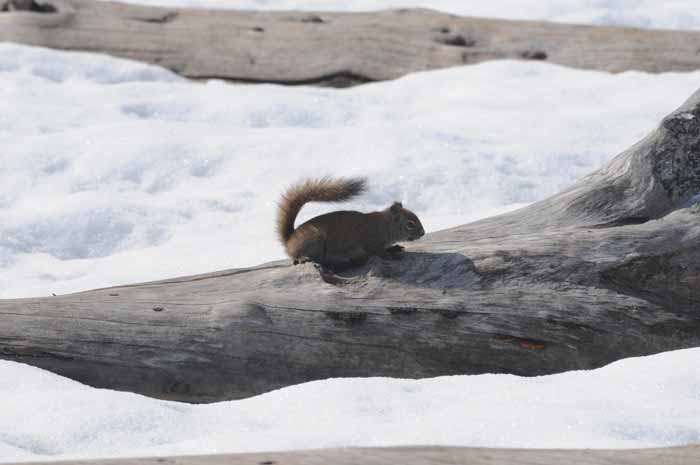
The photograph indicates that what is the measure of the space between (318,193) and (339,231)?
0.63 ft

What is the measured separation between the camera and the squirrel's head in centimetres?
500

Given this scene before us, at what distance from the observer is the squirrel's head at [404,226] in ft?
16.4

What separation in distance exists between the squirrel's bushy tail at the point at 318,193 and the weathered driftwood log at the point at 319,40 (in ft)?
14.4

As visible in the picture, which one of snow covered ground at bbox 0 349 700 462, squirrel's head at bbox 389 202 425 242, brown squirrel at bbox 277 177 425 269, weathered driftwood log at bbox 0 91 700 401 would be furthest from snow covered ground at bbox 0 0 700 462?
squirrel's head at bbox 389 202 425 242

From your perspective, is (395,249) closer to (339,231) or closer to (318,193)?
(339,231)

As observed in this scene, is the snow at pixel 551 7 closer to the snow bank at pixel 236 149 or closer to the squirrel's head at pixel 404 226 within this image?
the snow bank at pixel 236 149

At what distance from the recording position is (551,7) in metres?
10.8

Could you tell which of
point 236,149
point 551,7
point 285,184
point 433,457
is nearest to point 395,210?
point 433,457

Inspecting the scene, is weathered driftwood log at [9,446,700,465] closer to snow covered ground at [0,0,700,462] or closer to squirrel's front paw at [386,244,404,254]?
snow covered ground at [0,0,700,462]

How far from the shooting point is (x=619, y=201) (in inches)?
188

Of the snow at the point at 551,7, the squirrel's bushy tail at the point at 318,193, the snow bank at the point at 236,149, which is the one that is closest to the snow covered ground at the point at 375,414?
the squirrel's bushy tail at the point at 318,193

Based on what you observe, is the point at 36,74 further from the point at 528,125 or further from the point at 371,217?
the point at 371,217

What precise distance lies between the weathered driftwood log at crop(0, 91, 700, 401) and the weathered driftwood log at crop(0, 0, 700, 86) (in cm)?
489

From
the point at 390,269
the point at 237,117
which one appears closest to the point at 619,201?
the point at 390,269
